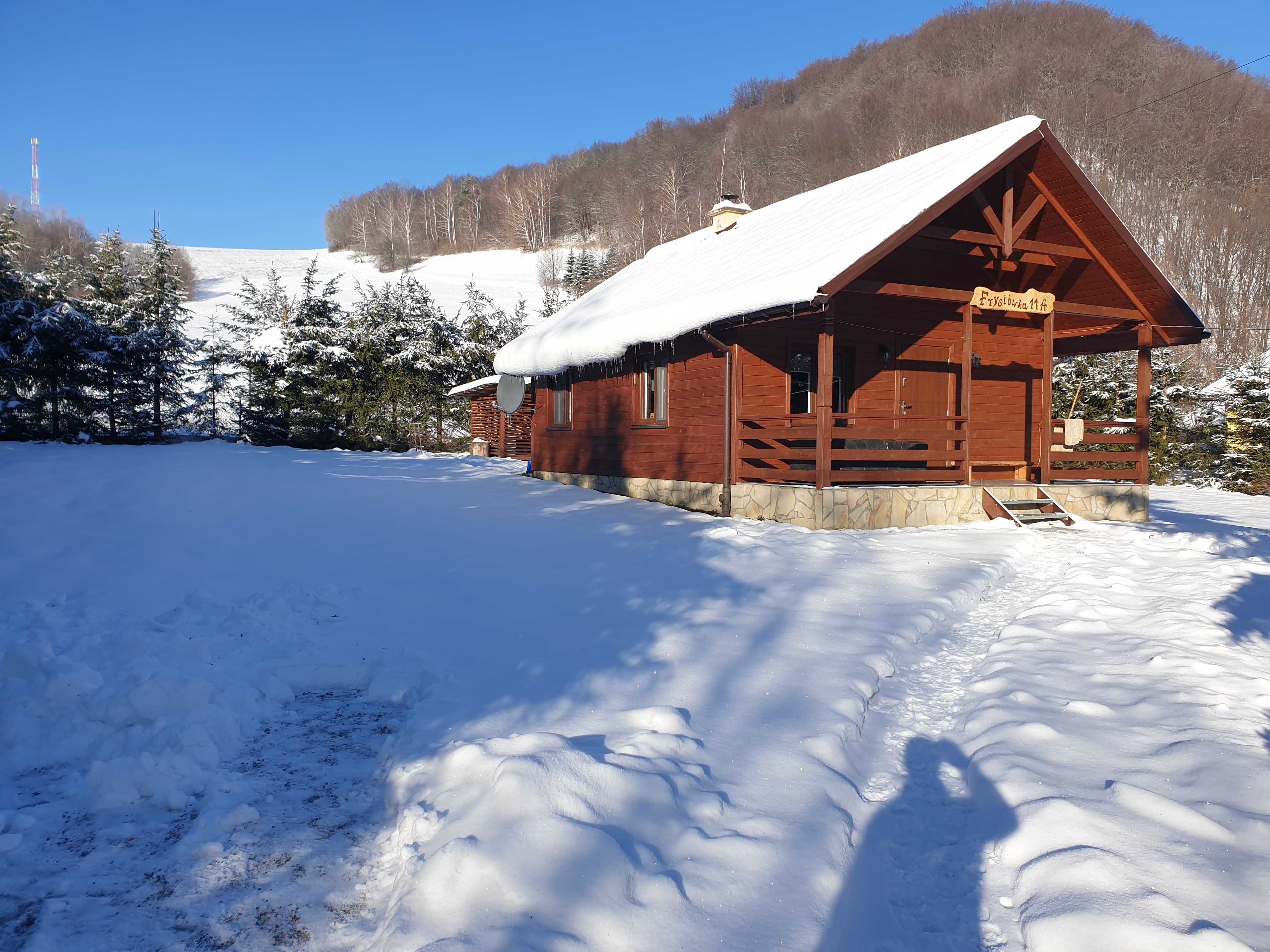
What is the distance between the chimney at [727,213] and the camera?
16312 millimetres

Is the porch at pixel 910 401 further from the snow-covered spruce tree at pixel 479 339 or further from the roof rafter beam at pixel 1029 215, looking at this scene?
the snow-covered spruce tree at pixel 479 339

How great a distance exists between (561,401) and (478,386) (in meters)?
7.08

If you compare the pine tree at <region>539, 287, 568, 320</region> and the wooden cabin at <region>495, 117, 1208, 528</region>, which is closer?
the wooden cabin at <region>495, 117, 1208, 528</region>

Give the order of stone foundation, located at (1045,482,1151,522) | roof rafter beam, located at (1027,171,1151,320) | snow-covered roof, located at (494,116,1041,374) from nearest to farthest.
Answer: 1. snow-covered roof, located at (494,116,1041,374)
2. roof rafter beam, located at (1027,171,1151,320)
3. stone foundation, located at (1045,482,1151,522)

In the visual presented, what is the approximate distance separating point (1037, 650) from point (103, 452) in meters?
16.4

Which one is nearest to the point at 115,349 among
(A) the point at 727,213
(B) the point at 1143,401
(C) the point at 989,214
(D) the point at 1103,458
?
(A) the point at 727,213

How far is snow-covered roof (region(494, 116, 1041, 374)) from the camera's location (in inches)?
372

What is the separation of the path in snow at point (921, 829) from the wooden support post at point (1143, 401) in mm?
9474

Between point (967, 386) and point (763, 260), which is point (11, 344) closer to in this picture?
point (763, 260)

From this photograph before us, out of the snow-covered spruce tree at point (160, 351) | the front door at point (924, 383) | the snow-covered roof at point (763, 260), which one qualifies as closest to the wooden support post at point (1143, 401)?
the front door at point (924, 383)

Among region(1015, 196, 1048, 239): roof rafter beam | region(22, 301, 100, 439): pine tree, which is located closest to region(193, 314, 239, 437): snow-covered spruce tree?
region(22, 301, 100, 439): pine tree

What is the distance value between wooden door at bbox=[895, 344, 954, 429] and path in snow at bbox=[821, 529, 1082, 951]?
27.1ft

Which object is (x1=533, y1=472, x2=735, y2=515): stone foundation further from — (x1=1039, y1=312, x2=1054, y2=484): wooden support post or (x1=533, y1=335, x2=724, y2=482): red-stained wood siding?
(x1=1039, y1=312, x2=1054, y2=484): wooden support post

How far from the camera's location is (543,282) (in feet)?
176
